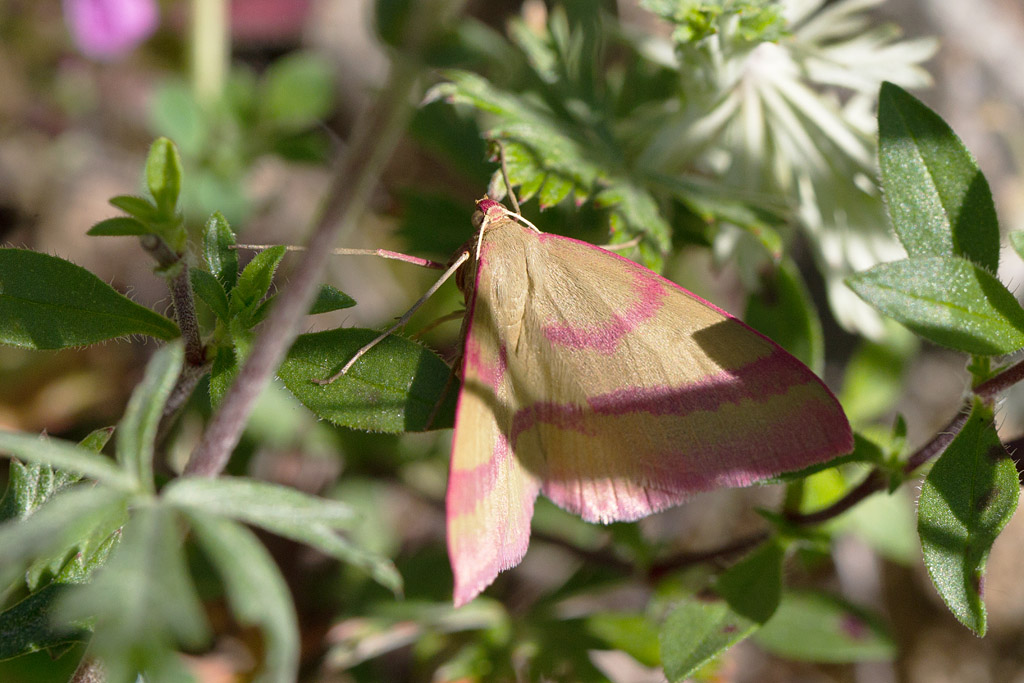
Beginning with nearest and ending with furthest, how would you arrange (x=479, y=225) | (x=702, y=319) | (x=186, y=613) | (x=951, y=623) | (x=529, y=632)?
(x=186, y=613)
(x=702, y=319)
(x=479, y=225)
(x=529, y=632)
(x=951, y=623)

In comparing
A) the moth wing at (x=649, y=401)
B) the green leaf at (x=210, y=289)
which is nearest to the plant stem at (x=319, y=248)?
the green leaf at (x=210, y=289)

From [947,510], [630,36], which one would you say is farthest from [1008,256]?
[947,510]

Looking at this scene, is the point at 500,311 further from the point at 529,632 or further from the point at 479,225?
the point at 529,632

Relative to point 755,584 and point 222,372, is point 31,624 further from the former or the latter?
point 755,584

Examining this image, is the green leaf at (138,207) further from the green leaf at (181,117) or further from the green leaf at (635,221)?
the green leaf at (181,117)

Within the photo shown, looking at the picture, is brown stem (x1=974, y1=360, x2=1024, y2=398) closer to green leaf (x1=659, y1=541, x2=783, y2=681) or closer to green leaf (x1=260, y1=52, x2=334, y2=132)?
green leaf (x1=659, y1=541, x2=783, y2=681)

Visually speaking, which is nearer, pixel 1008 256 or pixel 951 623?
Result: pixel 951 623
